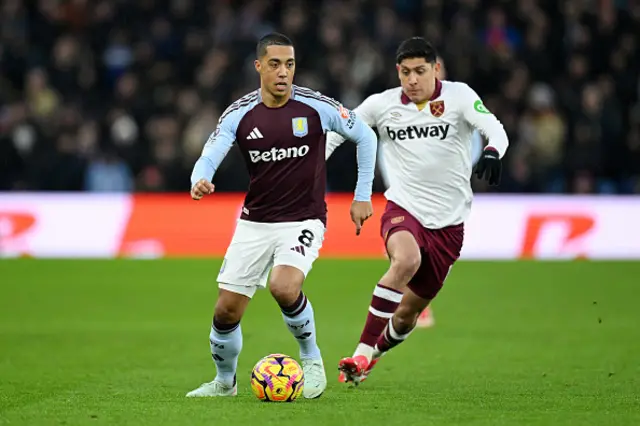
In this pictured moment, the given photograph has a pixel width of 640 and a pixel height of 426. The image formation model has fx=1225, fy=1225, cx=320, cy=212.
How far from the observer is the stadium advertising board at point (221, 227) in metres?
17.8

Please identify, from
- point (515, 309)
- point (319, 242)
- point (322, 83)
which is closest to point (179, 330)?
point (515, 309)

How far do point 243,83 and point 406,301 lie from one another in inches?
448

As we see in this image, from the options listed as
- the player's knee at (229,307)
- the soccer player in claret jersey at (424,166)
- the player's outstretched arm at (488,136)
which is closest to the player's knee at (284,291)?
the player's knee at (229,307)

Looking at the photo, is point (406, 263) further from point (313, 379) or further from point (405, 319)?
point (313, 379)

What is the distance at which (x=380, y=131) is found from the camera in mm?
9258

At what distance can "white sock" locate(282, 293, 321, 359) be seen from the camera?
7.76 m

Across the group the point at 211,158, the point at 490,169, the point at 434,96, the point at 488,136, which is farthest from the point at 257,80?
the point at 211,158

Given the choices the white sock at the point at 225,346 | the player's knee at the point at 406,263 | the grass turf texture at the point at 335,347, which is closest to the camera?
the grass turf texture at the point at 335,347

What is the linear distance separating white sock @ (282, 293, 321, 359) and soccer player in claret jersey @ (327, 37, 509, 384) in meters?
0.97

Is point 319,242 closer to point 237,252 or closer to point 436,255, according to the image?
point 237,252

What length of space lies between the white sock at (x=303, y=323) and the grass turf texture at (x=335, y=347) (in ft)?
1.18

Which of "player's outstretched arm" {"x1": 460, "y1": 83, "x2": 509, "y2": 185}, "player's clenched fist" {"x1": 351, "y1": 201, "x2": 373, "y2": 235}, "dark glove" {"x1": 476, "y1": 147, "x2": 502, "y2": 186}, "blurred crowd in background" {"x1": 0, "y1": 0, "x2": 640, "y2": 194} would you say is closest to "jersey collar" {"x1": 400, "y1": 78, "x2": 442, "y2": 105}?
"player's outstretched arm" {"x1": 460, "y1": 83, "x2": 509, "y2": 185}

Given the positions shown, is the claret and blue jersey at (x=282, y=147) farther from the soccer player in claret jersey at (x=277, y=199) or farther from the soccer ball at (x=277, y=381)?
the soccer ball at (x=277, y=381)

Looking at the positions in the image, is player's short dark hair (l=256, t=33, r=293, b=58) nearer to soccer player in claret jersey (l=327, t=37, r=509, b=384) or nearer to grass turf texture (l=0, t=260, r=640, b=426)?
soccer player in claret jersey (l=327, t=37, r=509, b=384)
